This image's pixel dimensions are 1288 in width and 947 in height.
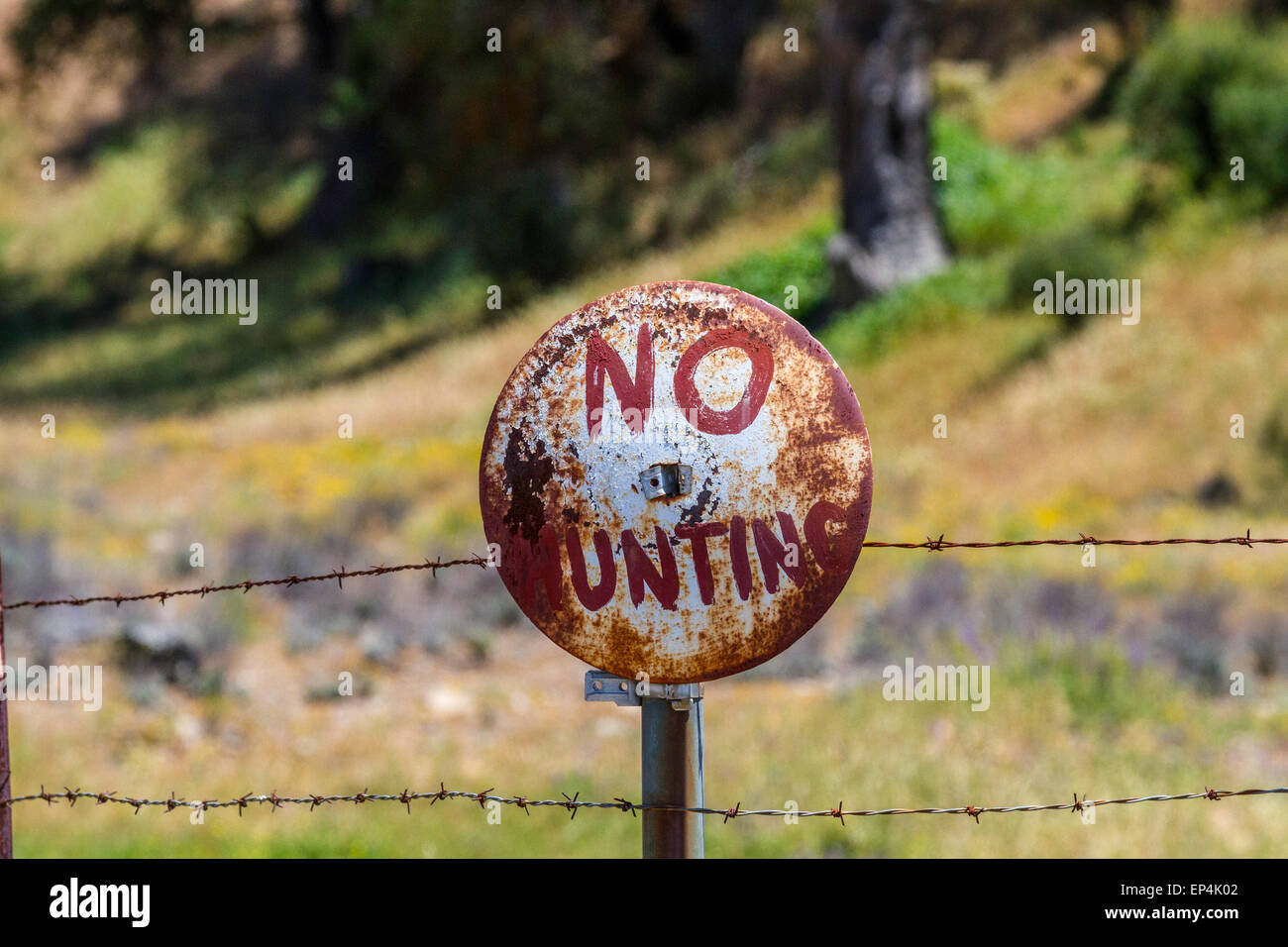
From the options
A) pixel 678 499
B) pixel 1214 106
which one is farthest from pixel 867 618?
pixel 1214 106

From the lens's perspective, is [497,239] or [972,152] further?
[497,239]

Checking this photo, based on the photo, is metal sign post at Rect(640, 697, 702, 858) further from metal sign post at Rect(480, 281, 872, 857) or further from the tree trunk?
the tree trunk

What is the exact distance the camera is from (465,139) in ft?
76.7

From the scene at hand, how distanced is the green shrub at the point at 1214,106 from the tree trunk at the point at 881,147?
2.36 m

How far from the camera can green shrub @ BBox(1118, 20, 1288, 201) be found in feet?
46.5

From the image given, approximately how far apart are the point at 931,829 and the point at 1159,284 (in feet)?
30.5

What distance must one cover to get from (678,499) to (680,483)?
1.1 inches

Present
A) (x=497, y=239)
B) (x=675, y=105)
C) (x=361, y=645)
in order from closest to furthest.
Result: (x=361, y=645) → (x=497, y=239) → (x=675, y=105)

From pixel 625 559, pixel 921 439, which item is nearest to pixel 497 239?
pixel 921 439

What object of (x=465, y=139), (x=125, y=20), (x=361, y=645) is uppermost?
(x=125, y=20)

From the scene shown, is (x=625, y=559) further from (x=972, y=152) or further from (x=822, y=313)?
(x=972, y=152)

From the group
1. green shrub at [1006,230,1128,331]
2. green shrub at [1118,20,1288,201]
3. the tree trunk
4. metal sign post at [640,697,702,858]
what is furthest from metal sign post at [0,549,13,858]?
the tree trunk

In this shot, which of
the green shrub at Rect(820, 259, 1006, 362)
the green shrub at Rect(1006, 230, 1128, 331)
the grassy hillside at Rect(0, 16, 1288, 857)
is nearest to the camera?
the grassy hillside at Rect(0, 16, 1288, 857)

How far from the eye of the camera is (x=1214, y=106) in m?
14.5
